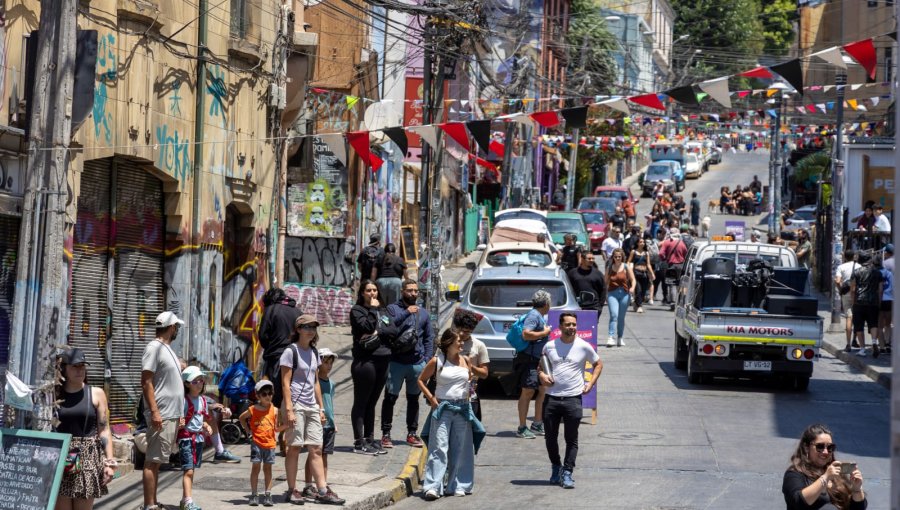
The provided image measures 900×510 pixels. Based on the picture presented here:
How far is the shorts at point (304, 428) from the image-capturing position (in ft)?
38.8

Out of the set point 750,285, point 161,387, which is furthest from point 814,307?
point 161,387

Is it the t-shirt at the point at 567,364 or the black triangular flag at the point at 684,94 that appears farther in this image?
the black triangular flag at the point at 684,94

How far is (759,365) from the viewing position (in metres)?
19.2

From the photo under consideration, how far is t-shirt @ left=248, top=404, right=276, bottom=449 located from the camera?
11.6 meters

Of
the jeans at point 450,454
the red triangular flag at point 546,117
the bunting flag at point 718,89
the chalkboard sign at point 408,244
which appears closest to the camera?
the jeans at point 450,454

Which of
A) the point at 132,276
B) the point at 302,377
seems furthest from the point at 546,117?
the point at 302,377

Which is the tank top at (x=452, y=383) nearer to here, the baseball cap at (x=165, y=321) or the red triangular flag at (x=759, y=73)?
the baseball cap at (x=165, y=321)

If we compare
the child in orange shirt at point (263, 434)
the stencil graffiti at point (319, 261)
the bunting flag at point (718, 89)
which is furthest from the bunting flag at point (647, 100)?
the stencil graffiti at point (319, 261)

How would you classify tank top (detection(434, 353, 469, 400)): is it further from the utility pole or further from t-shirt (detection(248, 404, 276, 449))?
the utility pole

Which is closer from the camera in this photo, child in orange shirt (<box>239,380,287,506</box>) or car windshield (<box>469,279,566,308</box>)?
child in orange shirt (<box>239,380,287,506</box>)

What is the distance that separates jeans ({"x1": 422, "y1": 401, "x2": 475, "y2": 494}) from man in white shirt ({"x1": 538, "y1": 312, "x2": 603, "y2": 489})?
85cm

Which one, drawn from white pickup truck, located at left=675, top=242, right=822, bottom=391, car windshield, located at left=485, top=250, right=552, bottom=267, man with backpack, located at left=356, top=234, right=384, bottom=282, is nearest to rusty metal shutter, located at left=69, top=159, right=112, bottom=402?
white pickup truck, located at left=675, top=242, right=822, bottom=391

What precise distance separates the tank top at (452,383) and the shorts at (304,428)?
53.9 inches

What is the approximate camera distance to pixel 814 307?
784 inches
